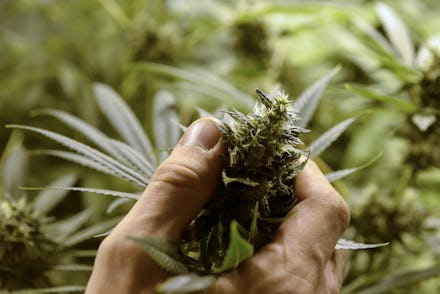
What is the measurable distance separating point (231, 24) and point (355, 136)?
49 centimetres

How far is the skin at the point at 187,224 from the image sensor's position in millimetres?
433

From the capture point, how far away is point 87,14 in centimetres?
159

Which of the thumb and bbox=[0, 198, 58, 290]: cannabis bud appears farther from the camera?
bbox=[0, 198, 58, 290]: cannabis bud

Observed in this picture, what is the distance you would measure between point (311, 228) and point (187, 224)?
4.6 inches

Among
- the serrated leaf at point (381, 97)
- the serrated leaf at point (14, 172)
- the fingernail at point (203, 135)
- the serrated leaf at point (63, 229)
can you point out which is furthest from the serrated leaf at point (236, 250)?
the serrated leaf at point (14, 172)

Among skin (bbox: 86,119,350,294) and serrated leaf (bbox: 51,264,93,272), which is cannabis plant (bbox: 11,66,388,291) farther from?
serrated leaf (bbox: 51,264,93,272)

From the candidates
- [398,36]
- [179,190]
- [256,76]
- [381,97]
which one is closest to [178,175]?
[179,190]

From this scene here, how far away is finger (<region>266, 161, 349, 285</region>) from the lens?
0.45 m

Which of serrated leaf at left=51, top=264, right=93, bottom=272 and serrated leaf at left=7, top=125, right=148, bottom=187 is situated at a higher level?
serrated leaf at left=7, top=125, right=148, bottom=187

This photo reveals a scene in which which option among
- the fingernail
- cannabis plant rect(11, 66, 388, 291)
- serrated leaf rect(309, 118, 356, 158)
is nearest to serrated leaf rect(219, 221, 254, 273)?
cannabis plant rect(11, 66, 388, 291)

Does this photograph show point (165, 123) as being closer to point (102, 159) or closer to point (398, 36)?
point (102, 159)

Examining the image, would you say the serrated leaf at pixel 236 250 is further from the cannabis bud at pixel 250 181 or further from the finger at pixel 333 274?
the finger at pixel 333 274

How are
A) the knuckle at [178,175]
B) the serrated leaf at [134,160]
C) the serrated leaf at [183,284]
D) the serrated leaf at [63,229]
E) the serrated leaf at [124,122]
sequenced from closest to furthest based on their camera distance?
the serrated leaf at [183,284], the knuckle at [178,175], the serrated leaf at [134,160], the serrated leaf at [124,122], the serrated leaf at [63,229]

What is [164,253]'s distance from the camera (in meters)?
0.40
